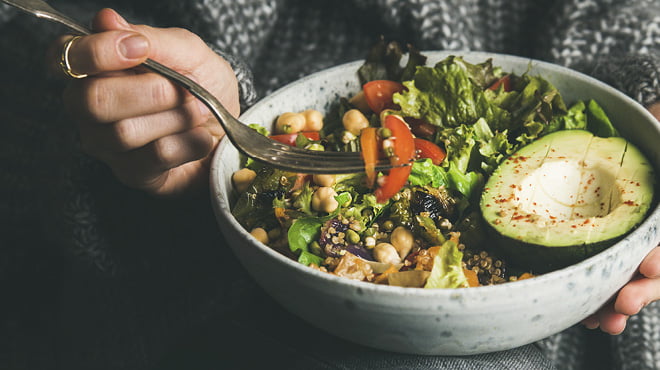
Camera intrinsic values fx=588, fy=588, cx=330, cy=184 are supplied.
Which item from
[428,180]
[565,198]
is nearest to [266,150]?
[428,180]

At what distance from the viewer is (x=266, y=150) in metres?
1.14

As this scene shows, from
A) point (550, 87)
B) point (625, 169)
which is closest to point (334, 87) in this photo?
point (550, 87)

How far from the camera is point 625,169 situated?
1.16m

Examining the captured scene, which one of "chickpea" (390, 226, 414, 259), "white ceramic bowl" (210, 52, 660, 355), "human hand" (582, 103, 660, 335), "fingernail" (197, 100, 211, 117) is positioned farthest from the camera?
"fingernail" (197, 100, 211, 117)

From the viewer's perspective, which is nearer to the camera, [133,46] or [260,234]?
[133,46]

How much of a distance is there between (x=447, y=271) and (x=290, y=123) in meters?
0.57

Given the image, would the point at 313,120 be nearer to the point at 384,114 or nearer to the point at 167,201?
the point at 384,114

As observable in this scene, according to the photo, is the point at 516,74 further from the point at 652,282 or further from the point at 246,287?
the point at 246,287

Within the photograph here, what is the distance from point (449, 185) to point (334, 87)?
17.4 inches

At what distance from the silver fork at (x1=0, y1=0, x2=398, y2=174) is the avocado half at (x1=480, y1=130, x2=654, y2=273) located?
10.0 inches

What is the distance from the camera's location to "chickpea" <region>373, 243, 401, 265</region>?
43.1 inches

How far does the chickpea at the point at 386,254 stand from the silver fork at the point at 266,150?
5.9 inches

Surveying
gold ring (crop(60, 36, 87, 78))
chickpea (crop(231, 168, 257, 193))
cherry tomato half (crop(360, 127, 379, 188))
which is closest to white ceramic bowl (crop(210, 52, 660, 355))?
chickpea (crop(231, 168, 257, 193))

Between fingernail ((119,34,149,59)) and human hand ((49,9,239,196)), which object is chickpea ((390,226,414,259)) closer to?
human hand ((49,9,239,196))
